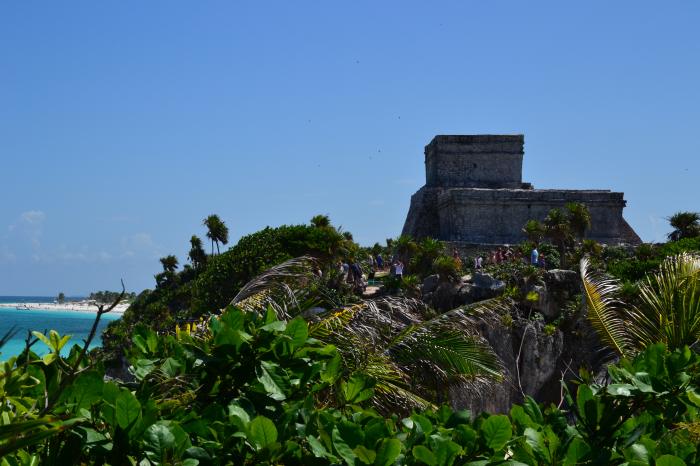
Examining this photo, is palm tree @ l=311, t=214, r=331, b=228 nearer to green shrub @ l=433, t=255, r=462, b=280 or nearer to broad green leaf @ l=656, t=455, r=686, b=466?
green shrub @ l=433, t=255, r=462, b=280

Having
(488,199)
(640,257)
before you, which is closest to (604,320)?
(640,257)

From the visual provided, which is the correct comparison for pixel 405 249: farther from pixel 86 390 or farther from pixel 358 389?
pixel 86 390

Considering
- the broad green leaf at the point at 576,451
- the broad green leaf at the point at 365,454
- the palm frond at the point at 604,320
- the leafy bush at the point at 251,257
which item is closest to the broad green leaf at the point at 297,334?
the broad green leaf at the point at 365,454

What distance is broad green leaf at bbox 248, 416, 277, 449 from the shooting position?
88.6 inches

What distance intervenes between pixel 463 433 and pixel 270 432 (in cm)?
56

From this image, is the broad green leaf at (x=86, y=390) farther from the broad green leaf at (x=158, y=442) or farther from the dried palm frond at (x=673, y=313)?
the dried palm frond at (x=673, y=313)

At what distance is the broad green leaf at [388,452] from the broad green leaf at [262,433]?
31 cm

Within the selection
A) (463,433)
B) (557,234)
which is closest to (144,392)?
(463,433)

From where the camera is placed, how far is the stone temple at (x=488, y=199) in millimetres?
28078

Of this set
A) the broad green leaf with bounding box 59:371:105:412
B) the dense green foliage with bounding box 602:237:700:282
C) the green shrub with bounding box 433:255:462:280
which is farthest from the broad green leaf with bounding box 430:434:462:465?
the green shrub with bounding box 433:255:462:280

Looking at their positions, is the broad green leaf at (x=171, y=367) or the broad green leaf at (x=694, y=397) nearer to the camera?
the broad green leaf at (x=694, y=397)

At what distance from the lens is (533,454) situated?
2338 millimetres

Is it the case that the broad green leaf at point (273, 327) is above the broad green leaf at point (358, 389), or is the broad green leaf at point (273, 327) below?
above

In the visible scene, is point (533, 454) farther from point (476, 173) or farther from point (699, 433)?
point (476, 173)
